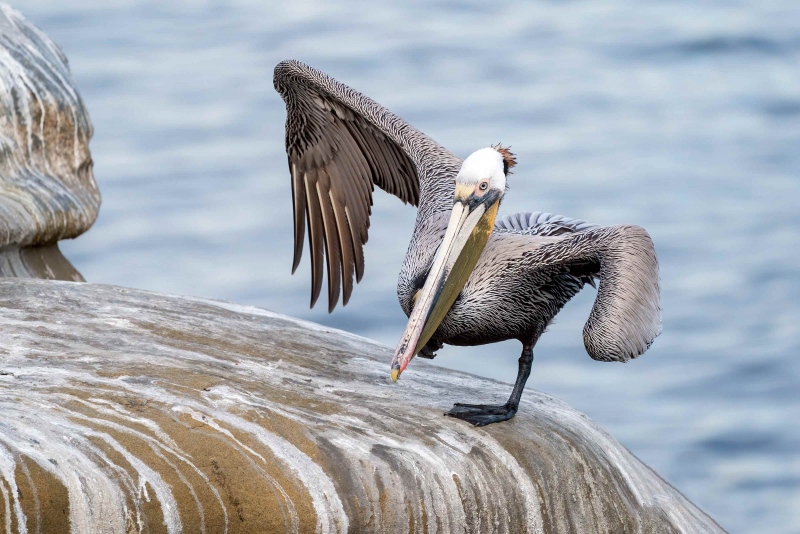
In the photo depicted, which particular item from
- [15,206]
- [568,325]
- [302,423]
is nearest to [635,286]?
[302,423]

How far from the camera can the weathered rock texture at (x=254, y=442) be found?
367cm

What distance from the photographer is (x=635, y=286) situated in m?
4.45

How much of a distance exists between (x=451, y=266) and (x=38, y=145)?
10.1ft

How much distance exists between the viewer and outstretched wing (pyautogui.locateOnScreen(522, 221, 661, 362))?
4336 millimetres

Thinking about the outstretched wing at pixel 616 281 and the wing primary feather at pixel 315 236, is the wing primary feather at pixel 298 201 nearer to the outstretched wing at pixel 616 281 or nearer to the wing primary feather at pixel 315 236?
the wing primary feather at pixel 315 236

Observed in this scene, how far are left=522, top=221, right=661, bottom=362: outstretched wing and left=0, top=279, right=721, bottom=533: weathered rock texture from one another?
1.41ft

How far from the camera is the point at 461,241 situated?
15.7 feet

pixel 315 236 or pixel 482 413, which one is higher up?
pixel 315 236

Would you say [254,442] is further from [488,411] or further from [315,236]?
[315,236]

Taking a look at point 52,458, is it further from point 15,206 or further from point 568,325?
point 568,325

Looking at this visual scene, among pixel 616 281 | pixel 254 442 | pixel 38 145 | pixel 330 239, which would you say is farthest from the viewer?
pixel 38 145

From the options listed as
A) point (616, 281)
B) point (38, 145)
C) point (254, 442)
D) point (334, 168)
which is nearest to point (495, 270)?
point (616, 281)

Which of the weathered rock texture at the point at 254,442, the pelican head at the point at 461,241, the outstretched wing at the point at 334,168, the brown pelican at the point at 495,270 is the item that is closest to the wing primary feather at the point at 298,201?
the outstretched wing at the point at 334,168

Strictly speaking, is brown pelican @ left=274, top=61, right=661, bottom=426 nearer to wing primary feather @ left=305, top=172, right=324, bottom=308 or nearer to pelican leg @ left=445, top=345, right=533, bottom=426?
pelican leg @ left=445, top=345, right=533, bottom=426
